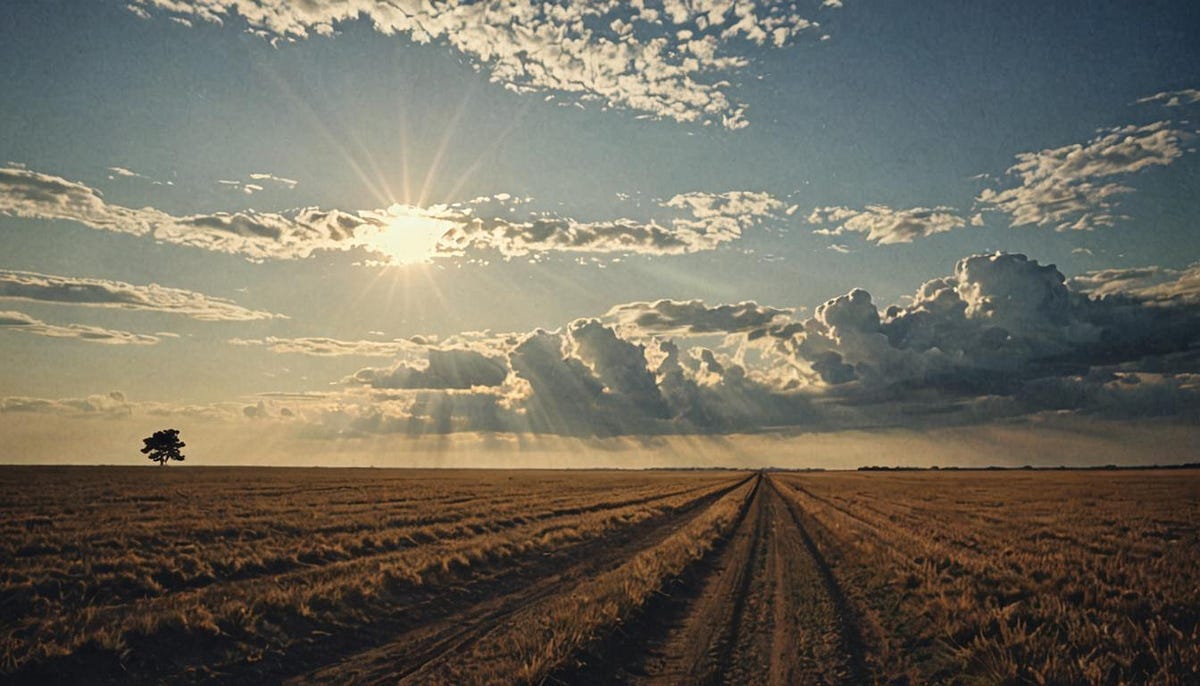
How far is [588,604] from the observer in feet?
42.4

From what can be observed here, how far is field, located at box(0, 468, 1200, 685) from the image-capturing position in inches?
366

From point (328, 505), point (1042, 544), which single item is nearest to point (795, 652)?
point (1042, 544)

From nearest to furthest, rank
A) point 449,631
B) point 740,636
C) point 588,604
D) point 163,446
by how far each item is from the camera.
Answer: point 740,636
point 449,631
point 588,604
point 163,446

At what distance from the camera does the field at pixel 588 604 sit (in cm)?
929

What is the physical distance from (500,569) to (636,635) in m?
8.81

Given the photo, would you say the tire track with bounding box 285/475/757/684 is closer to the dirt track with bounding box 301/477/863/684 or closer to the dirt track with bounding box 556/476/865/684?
the dirt track with bounding box 301/477/863/684

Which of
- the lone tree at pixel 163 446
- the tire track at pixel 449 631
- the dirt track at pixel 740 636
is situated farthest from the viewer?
the lone tree at pixel 163 446

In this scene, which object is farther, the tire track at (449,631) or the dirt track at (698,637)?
the tire track at (449,631)

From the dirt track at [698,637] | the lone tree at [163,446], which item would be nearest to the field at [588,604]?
the dirt track at [698,637]

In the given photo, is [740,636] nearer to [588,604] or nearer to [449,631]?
[588,604]

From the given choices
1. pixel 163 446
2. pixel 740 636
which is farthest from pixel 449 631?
pixel 163 446

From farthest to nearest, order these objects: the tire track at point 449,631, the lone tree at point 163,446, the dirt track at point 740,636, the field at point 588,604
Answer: the lone tree at point 163,446
the tire track at point 449,631
the field at point 588,604
the dirt track at point 740,636

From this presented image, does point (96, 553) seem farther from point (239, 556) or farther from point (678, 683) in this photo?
A: point (678, 683)

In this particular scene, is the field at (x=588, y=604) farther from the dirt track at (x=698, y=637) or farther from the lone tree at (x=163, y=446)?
the lone tree at (x=163, y=446)
